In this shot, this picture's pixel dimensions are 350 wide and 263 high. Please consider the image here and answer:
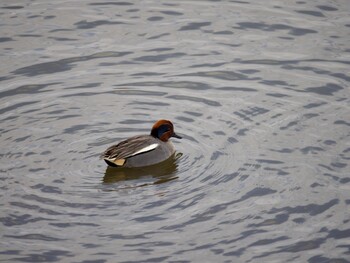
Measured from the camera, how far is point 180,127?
14375 mm

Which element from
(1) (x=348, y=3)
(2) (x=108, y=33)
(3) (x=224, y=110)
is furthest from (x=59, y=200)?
(1) (x=348, y=3)

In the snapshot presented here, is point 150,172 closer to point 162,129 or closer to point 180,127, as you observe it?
point 162,129

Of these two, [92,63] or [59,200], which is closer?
[59,200]

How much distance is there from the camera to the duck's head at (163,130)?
45.1 ft

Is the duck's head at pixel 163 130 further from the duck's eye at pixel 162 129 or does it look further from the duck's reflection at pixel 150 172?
the duck's reflection at pixel 150 172

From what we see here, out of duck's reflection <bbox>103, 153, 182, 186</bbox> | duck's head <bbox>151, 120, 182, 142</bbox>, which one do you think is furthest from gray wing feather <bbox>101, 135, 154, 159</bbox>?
duck's reflection <bbox>103, 153, 182, 186</bbox>

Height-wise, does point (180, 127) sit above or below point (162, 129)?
below

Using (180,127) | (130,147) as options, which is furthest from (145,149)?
(180,127)

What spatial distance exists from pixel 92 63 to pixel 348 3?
6995 millimetres

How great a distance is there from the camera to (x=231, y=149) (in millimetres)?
13367

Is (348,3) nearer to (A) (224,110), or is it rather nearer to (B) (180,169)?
(A) (224,110)

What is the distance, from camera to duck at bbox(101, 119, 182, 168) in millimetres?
13000

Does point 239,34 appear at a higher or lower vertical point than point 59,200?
higher

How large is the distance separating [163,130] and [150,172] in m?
0.90
